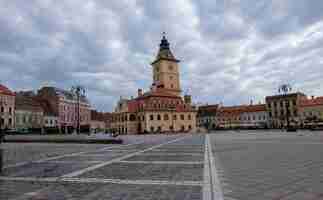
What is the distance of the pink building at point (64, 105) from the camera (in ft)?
292

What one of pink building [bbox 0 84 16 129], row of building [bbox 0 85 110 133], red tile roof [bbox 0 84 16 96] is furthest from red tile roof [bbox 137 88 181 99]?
red tile roof [bbox 0 84 16 96]

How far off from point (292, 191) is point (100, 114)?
122 meters

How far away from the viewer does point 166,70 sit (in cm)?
9369

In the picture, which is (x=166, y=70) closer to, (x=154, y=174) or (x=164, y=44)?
(x=164, y=44)

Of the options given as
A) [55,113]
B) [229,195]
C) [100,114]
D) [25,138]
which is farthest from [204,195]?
[100,114]

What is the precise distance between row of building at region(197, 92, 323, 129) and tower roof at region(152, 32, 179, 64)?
27511 millimetres

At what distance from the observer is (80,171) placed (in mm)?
10016

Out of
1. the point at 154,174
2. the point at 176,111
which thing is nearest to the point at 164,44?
the point at 176,111

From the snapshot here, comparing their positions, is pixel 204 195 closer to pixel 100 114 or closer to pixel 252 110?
pixel 252 110

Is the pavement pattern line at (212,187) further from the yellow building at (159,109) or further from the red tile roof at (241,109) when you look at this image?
the red tile roof at (241,109)

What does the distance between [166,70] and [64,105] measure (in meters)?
36.5

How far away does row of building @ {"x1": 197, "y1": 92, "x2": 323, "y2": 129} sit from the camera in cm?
9794

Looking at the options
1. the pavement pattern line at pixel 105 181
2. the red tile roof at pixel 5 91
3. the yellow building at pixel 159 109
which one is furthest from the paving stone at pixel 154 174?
the red tile roof at pixel 5 91

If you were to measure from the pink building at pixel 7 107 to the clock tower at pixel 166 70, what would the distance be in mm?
42303
